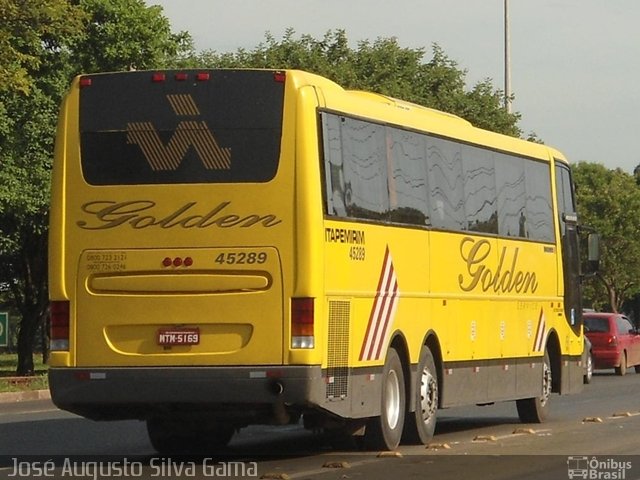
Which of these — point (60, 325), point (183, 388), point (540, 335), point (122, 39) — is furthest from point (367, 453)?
point (122, 39)

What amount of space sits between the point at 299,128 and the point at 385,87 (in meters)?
35.6

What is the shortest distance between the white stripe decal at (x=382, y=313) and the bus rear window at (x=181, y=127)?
202cm

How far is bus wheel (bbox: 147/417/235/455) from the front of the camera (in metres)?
16.3

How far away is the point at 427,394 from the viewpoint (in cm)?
1712

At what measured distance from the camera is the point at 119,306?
14.5 metres

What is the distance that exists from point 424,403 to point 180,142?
14.0 ft

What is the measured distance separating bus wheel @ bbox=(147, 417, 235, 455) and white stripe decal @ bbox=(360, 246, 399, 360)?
188 cm

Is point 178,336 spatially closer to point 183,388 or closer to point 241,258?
point 183,388

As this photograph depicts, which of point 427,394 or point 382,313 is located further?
point 427,394

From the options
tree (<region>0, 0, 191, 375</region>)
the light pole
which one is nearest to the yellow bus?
tree (<region>0, 0, 191, 375</region>)

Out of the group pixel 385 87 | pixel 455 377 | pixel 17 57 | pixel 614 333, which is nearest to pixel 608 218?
pixel 385 87

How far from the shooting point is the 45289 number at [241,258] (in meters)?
14.2

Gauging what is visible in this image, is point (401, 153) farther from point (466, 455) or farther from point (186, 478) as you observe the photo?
point (186, 478)

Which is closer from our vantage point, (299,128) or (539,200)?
(299,128)
